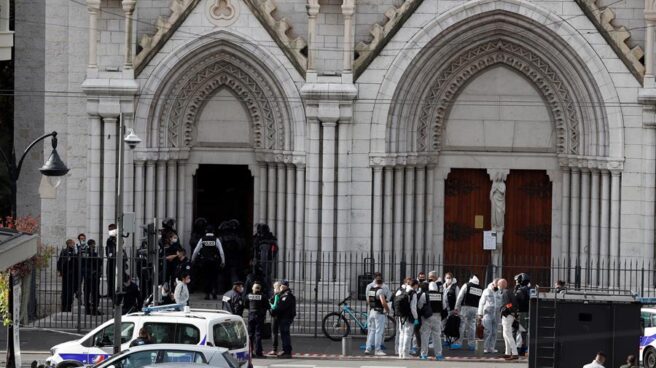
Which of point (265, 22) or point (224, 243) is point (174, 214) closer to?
point (224, 243)

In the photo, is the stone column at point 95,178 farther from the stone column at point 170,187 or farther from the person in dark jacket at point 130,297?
the person in dark jacket at point 130,297

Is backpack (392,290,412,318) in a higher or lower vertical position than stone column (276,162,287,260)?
lower

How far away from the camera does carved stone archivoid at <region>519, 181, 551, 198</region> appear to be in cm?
4194

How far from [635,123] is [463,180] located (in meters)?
4.24

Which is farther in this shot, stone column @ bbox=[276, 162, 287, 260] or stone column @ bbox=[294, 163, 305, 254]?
stone column @ bbox=[276, 162, 287, 260]

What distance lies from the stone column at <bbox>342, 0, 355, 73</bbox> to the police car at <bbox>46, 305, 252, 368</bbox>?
9.86 metres

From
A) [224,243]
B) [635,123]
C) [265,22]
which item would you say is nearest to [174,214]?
[224,243]

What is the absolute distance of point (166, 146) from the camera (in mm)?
41406

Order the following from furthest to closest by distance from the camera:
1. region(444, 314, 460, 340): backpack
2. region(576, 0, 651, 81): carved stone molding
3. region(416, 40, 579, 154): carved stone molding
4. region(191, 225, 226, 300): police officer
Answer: region(416, 40, 579, 154): carved stone molding < region(191, 225, 226, 300): police officer < region(576, 0, 651, 81): carved stone molding < region(444, 314, 460, 340): backpack

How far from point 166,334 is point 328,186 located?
10.0 m

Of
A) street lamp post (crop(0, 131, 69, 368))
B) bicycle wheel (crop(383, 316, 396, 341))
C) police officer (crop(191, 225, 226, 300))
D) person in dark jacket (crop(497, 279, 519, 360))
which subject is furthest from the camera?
police officer (crop(191, 225, 226, 300))

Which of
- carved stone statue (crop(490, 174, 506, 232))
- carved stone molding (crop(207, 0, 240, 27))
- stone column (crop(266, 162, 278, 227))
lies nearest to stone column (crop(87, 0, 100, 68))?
carved stone molding (crop(207, 0, 240, 27))

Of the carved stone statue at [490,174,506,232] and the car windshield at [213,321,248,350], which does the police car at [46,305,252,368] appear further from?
the carved stone statue at [490,174,506,232]

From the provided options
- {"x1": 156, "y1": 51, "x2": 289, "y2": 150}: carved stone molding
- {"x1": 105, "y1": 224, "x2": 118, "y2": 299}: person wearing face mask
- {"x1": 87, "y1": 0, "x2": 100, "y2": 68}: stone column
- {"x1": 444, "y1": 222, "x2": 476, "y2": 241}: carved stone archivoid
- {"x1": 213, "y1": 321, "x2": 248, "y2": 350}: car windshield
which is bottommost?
{"x1": 213, "y1": 321, "x2": 248, "y2": 350}: car windshield
